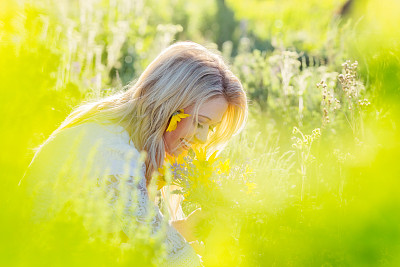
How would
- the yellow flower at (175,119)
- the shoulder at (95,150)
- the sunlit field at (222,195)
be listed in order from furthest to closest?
the yellow flower at (175,119) < the shoulder at (95,150) < the sunlit field at (222,195)

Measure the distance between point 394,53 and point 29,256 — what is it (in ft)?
6.85

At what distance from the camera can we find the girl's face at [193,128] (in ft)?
8.05

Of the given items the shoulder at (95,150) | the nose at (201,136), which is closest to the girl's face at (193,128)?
the nose at (201,136)

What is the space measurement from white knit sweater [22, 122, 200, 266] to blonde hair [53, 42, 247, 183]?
0.12 m

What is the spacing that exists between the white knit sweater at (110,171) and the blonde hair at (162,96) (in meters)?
0.12

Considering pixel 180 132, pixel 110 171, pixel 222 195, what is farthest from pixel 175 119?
pixel 222 195

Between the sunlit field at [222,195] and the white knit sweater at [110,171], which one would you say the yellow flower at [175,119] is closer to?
the white knit sweater at [110,171]

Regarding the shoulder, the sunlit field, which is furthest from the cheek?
the sunlit field

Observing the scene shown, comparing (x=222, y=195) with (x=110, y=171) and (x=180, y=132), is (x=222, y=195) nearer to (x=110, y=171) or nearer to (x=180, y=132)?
(x=110, y=171)

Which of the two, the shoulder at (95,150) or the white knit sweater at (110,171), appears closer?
the white knit sweater at (110,171)

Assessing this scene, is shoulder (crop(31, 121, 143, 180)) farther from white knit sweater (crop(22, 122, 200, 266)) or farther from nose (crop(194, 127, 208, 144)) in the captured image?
nose (crop(194, 127, 208, 144))

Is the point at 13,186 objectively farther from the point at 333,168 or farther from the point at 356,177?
the point at 333,168

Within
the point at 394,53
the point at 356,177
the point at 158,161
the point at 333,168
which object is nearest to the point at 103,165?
the point at 158,161

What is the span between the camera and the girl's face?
2.46 meters
